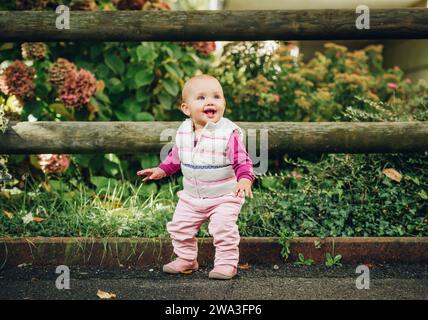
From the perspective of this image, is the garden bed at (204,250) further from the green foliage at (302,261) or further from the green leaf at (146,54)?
the green leaf at (146,54)

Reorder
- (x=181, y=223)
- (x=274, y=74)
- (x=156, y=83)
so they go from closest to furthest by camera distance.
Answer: (x=181, y=223) < (x=156, y=83) < (x=274, y=74)

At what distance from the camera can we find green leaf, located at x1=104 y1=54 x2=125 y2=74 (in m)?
4.29

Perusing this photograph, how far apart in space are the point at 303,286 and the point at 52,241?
136 centimetres

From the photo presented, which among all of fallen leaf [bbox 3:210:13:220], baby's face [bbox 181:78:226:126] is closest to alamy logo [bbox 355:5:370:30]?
baby's face [bbox 181:78:226:126]

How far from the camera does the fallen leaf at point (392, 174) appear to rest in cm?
333

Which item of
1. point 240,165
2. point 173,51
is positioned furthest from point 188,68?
point 240,165

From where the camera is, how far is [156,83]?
171 inches

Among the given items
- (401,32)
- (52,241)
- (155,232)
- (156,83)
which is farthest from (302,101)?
(52,241)

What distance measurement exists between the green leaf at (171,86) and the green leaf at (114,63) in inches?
13.7

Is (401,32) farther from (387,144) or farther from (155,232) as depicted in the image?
(155,232)

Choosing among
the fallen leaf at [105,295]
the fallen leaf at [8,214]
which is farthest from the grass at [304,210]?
the fallen leaf at [105,295]

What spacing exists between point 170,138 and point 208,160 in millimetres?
424

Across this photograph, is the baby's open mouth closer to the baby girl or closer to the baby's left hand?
the baby girl

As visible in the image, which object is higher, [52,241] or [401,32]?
[401,32]
